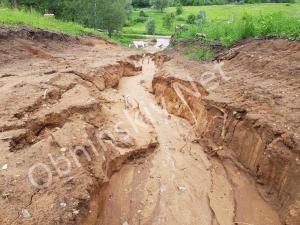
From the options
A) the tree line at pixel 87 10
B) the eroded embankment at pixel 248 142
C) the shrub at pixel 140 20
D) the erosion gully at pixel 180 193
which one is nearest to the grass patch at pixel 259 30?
the eroded embankment at pixel 248 142

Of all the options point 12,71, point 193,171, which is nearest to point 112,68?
point 12,71

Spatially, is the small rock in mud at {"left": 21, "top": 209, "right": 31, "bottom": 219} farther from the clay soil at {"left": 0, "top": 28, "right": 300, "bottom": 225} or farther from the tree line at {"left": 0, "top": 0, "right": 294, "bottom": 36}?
the tree line at {"left": 0, "top": 0, "right": 294, "bottom": 36}

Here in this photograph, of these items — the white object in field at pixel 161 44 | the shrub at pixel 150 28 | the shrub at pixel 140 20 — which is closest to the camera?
the white object in field at pixel 161 44

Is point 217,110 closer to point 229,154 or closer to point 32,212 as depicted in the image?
point 229,154

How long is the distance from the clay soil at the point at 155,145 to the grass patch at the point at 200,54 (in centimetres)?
220

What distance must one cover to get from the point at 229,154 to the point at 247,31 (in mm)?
7207

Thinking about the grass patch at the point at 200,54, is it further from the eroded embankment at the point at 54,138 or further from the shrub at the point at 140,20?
the shrub at the point at 140,20

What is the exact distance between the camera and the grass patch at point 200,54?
13156 millimetres

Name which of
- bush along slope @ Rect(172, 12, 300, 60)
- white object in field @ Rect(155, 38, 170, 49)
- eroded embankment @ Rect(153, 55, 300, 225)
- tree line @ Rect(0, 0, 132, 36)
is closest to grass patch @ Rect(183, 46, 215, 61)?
bush along slope @ Rect(172, 12, 300, 60)

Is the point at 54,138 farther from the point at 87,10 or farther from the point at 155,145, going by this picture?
the point at 87,10

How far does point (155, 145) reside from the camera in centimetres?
803

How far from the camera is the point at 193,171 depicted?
23.9 ft

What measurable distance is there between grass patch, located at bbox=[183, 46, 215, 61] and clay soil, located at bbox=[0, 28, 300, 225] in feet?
7.22

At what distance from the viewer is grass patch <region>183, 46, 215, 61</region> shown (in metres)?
13.2
